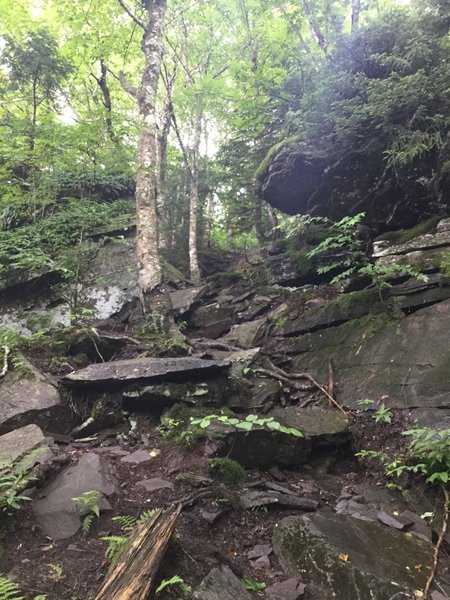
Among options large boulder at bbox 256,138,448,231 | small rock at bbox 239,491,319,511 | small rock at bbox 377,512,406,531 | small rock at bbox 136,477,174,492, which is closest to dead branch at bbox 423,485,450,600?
small rock at bbox 377,512,406,531

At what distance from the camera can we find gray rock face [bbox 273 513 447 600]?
3.35 meters

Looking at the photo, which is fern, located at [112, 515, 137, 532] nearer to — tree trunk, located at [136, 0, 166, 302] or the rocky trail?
the rocky trail

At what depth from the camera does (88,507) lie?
13.0 feet

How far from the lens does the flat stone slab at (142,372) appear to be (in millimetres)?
6574

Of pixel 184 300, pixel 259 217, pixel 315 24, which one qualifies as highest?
pixel 315 24

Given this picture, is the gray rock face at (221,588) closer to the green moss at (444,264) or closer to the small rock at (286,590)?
the small rock at (286,590)

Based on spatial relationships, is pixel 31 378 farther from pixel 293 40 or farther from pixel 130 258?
pixel 293 40

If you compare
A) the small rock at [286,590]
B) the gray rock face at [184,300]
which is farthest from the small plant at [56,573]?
the gray rock face at [184,300]

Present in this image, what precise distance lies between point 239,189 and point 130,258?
6.25 metres

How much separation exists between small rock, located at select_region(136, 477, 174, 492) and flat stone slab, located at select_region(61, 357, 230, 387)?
2024 mm

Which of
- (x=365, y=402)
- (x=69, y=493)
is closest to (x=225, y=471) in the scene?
(x=69, y=493)

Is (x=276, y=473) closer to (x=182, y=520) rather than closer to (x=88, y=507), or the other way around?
(x=182, y=520)

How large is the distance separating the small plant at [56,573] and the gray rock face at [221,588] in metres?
1.08

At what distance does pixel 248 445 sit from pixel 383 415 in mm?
2268
